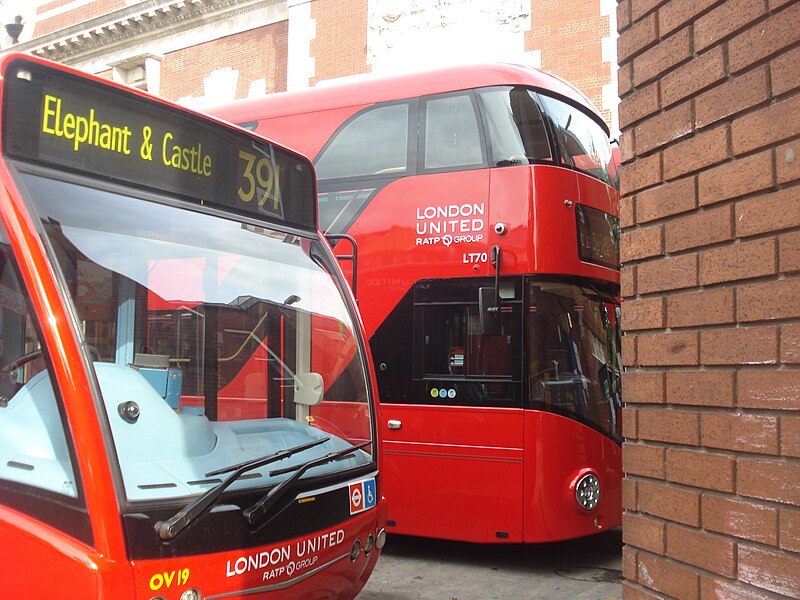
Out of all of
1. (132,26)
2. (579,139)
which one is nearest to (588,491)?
(579,139)

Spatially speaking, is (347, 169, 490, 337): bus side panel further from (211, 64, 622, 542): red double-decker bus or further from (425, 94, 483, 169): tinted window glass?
(425, 94, 483, 169): tinted window glass

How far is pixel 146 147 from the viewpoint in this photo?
12.2 feet

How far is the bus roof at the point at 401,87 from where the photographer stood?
704 centimetres

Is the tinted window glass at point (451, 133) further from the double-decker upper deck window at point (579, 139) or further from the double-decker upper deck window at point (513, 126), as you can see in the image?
the double-decker upper deck window at point (579, 139)

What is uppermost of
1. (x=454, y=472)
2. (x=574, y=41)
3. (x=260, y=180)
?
(x=574, y=41)

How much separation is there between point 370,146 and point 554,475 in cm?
326

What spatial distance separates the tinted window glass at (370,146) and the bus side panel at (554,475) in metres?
2.53

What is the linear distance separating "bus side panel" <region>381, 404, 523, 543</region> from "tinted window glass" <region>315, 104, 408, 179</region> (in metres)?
2.14

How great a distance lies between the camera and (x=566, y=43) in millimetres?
16438

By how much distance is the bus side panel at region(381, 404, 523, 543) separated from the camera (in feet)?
21.4

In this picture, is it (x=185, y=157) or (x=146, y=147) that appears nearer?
(x=146, y=147)

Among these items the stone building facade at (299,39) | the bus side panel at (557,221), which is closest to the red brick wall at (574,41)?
the stone building facade at (299,39)

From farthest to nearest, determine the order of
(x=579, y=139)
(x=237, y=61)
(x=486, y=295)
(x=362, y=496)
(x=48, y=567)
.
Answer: (x=237, y=61)
(x=579, y=139)
(x=486, y=295)
(x=362, y=496)
(x=48, y=567)

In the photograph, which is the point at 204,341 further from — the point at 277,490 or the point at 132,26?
the point at 132,26
